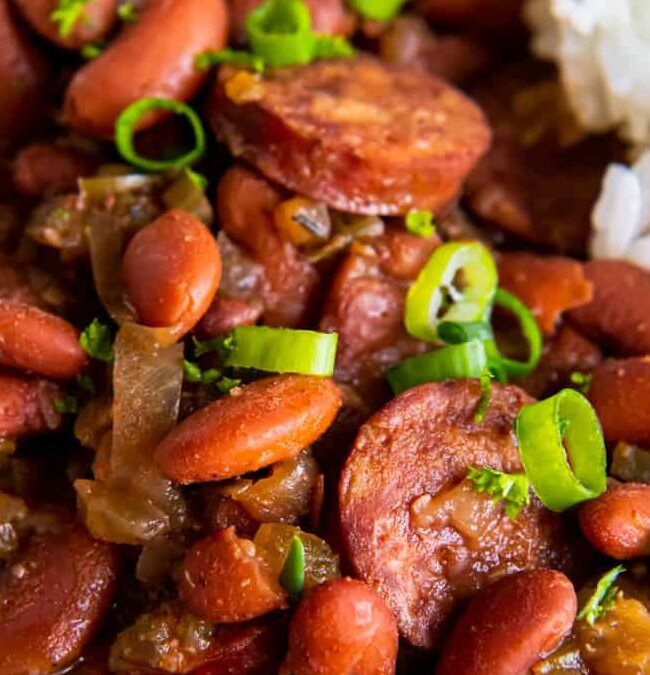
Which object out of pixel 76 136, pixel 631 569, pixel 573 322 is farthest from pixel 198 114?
pixel 631 569

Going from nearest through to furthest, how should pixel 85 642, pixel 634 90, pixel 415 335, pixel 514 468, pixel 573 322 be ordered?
pixel 85 642 → pixel 514 468 → pixel 415 335 → pixel 573 322 → pixel 634 90

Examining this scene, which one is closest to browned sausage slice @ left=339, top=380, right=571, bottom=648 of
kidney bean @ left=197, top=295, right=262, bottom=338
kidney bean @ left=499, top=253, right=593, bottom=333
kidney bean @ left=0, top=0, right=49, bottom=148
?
kidney bean @ left=197, top=295, right=262, bottom=338

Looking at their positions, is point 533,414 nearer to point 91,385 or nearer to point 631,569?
point 631,569

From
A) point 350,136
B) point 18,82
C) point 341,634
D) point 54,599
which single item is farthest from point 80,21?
point 341,634

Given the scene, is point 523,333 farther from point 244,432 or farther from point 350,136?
point 244,432

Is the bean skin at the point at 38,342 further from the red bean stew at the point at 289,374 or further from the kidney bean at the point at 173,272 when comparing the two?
the kidney bean at the point at 173,272

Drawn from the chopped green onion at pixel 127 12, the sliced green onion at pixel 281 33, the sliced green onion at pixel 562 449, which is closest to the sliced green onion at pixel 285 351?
the sliced green onion at pixel 562 449
